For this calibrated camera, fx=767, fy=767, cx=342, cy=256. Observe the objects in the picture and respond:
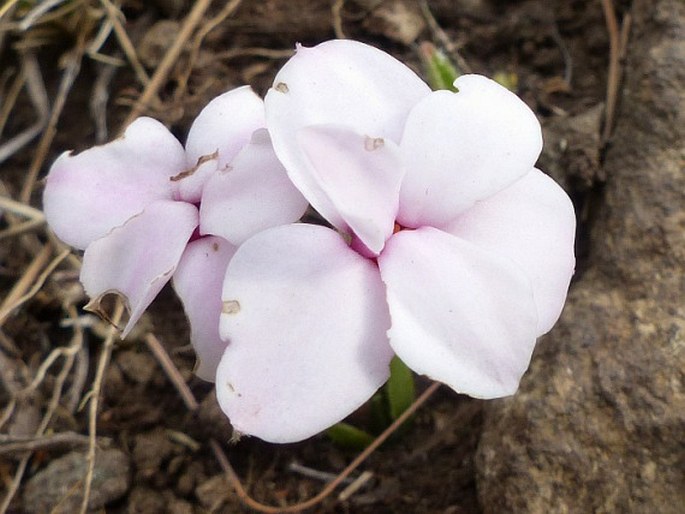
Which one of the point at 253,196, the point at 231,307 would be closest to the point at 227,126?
the point at 253,196

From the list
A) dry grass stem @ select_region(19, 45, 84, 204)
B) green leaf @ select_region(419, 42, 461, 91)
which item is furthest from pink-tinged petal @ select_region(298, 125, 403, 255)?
dry grass stem @ select_region(19, 45, 84, 204)

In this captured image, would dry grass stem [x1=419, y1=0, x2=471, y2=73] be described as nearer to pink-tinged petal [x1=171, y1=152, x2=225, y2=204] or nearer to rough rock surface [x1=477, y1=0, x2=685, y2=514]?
rough rock surface [x1=477, y1=0, x2=685, y2=514]

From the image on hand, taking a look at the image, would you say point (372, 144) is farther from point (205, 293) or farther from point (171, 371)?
point (171, 371)

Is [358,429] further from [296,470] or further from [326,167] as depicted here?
[326,167]

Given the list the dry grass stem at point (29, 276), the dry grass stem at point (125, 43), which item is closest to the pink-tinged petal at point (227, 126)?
the dry grass stem at point (29, 276)

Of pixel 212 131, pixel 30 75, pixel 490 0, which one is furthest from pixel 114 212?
pixel 490 0

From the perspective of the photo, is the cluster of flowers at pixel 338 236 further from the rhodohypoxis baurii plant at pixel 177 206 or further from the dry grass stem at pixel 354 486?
the dry grass stem at pixel 354 486
